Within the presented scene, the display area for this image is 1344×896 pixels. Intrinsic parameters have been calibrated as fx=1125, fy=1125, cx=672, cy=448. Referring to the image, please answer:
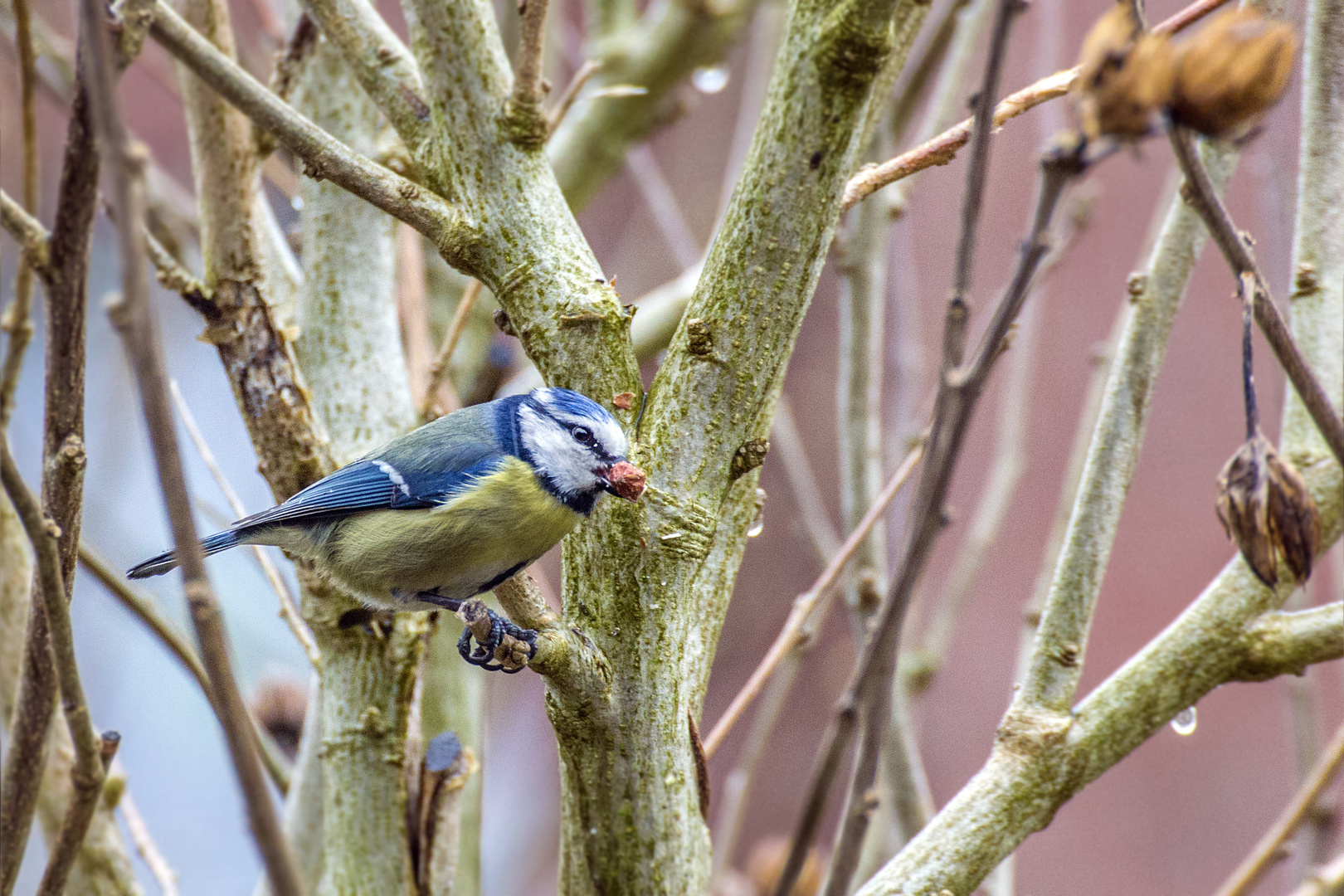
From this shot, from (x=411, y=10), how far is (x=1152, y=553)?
2751 mm

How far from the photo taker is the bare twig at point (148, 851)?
1475 millimetres

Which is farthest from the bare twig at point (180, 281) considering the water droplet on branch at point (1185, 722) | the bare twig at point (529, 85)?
the water droplet on branch at point (1185, 722)

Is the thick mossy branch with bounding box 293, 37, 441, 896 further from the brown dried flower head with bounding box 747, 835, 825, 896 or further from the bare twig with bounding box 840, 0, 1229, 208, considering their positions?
the bare twig with bounding box 840, 0, 1229, 208

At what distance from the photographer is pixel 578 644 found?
106cm

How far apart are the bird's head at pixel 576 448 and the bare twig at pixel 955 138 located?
0.35 meters

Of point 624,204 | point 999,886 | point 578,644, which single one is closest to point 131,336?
point 578,644

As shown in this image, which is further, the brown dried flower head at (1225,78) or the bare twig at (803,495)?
the bare twig at (803,495)

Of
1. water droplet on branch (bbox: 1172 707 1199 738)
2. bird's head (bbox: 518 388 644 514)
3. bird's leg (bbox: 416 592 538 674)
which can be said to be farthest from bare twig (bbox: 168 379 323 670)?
water droplet on branch (bbox: 1172 707 1199 738)

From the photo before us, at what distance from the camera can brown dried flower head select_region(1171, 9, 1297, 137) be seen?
2.20 ft

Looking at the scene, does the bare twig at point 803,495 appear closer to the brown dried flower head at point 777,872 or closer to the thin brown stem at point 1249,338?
the brown dried flower head at point 777,872

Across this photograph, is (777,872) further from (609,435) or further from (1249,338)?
(1249,338)

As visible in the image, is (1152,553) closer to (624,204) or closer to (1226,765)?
(1226,765)

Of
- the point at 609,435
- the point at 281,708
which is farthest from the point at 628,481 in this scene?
the point at 281,708

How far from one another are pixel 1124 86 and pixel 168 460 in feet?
1.90
